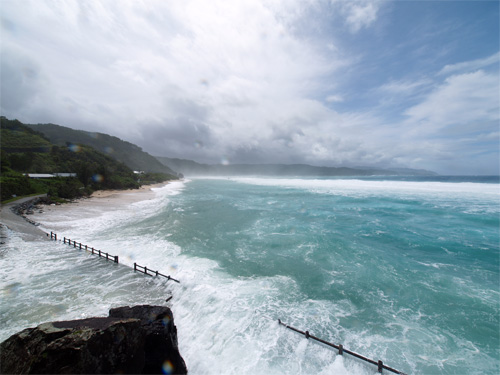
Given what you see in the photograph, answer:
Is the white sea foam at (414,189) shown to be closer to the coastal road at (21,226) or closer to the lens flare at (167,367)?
the lens flare at (167,367)

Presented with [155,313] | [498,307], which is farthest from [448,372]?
[155,313]

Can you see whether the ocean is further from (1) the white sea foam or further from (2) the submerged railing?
(1) the white sea foam

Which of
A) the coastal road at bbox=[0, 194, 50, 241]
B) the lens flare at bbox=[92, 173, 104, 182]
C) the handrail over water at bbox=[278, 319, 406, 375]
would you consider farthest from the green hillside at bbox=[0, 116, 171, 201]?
the handrail over water at bbox=[278, 319, 406, 375]

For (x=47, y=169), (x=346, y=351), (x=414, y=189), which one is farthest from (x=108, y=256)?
(x=414, y=189)

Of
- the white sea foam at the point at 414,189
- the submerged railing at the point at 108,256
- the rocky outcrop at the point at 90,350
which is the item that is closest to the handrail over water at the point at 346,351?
the rocky outcrop at the point at 90,350

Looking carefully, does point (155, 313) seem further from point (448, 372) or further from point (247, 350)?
point (448, 372)

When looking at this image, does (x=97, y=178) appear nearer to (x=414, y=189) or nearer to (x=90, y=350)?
(x=90, y=350)
